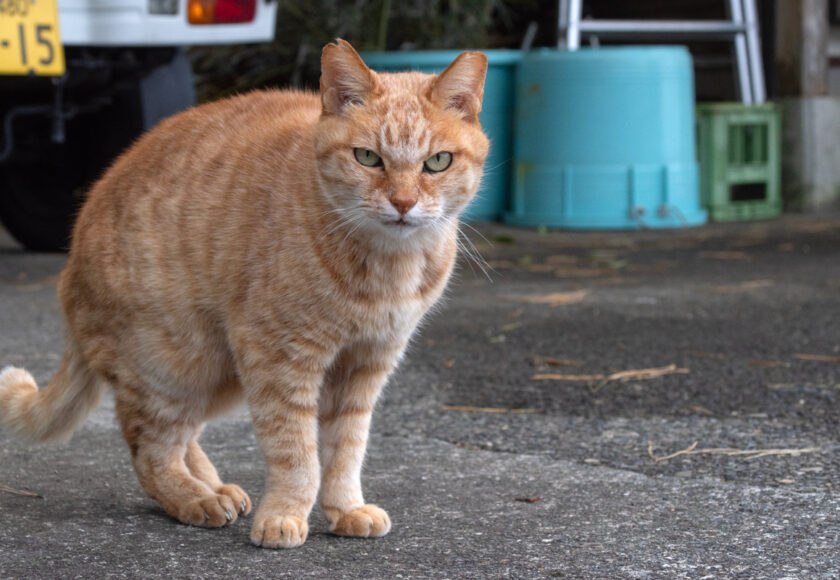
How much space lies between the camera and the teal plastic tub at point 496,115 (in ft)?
21.8

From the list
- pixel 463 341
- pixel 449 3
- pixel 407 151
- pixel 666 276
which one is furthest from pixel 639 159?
pixel 407 151

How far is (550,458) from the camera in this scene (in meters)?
2.60

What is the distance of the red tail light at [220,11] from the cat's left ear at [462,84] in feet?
7.29

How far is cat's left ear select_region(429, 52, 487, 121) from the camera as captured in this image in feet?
7.16

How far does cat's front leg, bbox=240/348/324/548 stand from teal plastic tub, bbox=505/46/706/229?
4.60m

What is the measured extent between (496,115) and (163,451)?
16.3ft

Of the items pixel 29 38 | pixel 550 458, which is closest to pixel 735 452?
pixel 550 458

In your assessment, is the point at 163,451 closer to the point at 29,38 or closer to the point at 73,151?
the point at 29,38

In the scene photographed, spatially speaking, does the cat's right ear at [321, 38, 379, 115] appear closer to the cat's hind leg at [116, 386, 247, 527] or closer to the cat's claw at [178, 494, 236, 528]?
the cat's hind leg at [116, 386, 247, 527]

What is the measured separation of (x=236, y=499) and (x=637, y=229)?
4.75 m

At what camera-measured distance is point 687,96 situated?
6.59 m

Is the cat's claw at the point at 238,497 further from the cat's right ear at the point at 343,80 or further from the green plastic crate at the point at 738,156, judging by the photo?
the green plastic crate at the point at 738,156

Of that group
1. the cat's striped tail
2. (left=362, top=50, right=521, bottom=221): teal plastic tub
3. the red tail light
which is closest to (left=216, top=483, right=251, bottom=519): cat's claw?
the cat's striped tail

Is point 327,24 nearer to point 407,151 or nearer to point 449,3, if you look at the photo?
point 449,3
